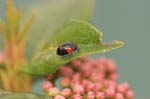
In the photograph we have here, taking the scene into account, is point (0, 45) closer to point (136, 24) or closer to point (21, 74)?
point (21, 74)

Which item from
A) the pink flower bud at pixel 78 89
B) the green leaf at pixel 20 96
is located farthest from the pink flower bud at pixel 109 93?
the green leaf at pixel 20 96

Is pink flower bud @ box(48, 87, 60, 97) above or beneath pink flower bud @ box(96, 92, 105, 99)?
above

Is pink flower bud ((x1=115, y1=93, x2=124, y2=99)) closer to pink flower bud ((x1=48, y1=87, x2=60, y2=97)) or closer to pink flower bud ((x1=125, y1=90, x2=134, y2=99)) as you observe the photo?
pink flower bud ((x1=125, y1=90, x2=134, y2=99))

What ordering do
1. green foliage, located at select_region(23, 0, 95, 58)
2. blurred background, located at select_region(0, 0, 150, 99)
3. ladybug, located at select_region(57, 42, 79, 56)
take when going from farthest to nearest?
blurred background, located at select_region(0, 0, 150, 99), green foliage, located at select_region(23, 0, 95, 58), ladybug, located at select_region(57, 42, 79, 56)

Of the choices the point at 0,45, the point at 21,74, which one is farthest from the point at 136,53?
the point at 21,74

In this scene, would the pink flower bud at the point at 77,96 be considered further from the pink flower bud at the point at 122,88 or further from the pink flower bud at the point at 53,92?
the pink flower bud at the point at 122,88

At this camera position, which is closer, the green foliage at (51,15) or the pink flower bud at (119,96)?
the pink flower bud at (119,96)

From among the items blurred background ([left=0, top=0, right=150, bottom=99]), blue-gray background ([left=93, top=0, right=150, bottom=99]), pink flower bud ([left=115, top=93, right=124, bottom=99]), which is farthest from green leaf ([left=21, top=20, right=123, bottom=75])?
blue-gray background ([left=93, top=0, right=150, bottom=99])

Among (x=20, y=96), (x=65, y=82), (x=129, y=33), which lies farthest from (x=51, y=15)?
(x=129, y=33)
